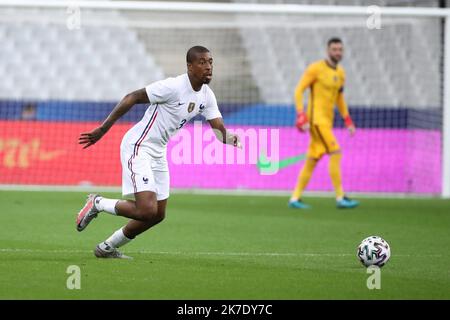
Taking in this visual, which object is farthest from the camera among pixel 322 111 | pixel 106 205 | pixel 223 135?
pixel 322 111

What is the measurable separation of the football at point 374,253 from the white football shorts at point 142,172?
1.86 m

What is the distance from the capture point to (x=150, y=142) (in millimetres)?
8609

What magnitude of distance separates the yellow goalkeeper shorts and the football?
255 inches

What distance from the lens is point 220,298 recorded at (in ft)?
21.5

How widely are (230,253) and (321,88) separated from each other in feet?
19.5

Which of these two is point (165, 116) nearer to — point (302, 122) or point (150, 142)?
point (150, 142)

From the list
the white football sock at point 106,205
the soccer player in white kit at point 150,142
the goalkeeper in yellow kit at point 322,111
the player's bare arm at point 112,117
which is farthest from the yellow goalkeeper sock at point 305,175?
the player's bare arm at point 112,117

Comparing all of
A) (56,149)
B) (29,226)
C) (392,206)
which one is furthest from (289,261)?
(56,149)

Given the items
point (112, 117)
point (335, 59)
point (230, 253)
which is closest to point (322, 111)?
point (335, 59)

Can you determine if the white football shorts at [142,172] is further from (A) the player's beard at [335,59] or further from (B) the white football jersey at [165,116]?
(A) the player's beard at [335,59]

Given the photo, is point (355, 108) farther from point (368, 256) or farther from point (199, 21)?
point (368, 256)

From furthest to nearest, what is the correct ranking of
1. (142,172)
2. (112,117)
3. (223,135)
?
(223,135)
(142,172)
(112,117)

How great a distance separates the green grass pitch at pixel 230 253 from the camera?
6.92m
